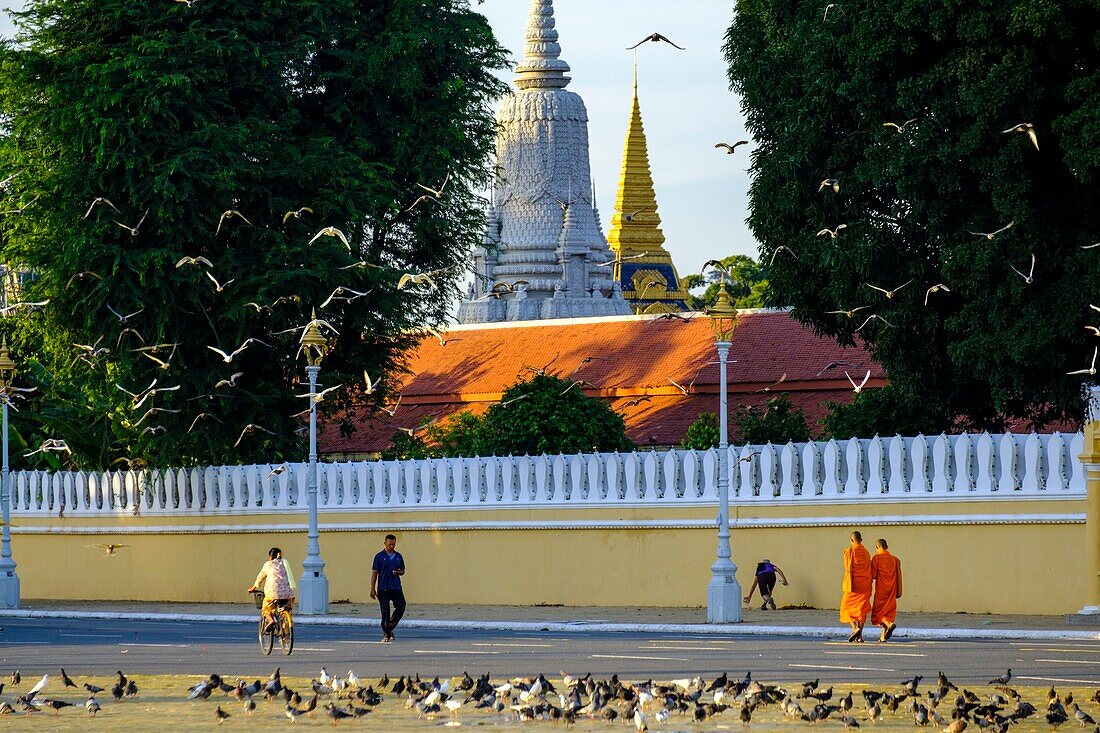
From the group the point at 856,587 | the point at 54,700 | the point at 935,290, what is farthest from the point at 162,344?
the point at 54,700

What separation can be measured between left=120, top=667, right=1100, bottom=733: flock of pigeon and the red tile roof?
24868 mm

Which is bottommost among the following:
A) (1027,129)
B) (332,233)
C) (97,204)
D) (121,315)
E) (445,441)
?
(445,441)

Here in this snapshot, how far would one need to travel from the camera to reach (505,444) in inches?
1537

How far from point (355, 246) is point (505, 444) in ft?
16.2

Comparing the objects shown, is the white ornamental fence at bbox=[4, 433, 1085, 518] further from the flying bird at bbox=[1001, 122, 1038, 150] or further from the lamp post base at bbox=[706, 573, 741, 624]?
the flying bird at bbox=[1001, 122, 1038, 150]

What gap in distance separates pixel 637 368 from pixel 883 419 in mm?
14736

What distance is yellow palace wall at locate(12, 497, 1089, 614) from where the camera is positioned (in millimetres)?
26031

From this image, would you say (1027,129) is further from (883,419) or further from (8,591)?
(8,591)

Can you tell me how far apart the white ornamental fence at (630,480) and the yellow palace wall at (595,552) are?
202 millimetres

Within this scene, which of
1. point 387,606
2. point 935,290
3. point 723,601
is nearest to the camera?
point 387,606

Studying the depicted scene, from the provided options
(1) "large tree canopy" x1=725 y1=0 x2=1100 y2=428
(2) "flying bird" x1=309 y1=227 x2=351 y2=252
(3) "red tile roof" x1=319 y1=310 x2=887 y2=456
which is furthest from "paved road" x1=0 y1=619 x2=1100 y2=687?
(3) "red tile roof" x1=319 y1=310 x2=887 y2=456

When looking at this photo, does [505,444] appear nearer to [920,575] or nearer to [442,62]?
[442,62]

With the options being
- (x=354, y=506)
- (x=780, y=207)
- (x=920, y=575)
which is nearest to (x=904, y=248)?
(x=780, y=207)

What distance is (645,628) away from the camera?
2534 cm
